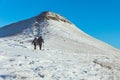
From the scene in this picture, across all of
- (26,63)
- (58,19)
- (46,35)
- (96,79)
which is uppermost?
(58,19)

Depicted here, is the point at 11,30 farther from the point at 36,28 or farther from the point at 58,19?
the point at 58,19

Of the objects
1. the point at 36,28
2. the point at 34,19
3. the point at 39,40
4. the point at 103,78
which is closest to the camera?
the point at 103,78

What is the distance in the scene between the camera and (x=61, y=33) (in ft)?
240

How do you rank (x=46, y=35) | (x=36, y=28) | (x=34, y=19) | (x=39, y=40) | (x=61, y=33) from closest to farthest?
1. (x=39, y=40)
2. (x=46, y=35)
3. (x=61, y=33)
4. (x=36, y=28)
5. (x=34, y=19)

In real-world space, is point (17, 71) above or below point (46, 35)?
below

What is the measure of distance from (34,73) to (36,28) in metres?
60.6

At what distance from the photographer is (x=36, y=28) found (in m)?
80.2

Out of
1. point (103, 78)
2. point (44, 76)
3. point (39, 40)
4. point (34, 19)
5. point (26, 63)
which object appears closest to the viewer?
point (44, 76)

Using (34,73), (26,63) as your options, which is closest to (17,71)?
(34,73)

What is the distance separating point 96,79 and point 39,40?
2227 centimetres

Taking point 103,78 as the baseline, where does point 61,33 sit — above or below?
above

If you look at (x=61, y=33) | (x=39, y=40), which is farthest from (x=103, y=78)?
(x=61, y=33)

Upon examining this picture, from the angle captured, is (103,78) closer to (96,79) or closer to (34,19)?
(96,79)

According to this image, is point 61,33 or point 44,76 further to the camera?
point 61,33
